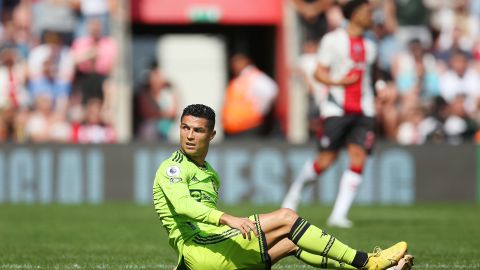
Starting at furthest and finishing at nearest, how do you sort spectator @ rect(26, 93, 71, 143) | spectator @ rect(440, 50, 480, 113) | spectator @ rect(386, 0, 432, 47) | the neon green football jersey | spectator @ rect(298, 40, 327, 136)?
spectator @ rect(386, 0, 432, 47)
spectator @ rect(440, 50, 480, 113)
spectator @ rect(298, 40, 327, 136)
spectator @ rect(26, 93, 71, 143)
the neon green football jersey

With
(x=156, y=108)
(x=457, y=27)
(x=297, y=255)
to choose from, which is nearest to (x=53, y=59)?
(x=156, y=108)

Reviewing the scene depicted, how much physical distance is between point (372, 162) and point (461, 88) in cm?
314

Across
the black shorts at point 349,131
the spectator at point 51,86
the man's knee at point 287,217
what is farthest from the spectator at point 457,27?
the man's knee at point 287,217

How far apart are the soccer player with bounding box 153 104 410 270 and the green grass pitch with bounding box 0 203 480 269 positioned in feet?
5.14

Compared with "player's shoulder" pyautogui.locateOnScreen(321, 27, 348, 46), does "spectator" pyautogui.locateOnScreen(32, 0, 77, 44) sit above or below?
above

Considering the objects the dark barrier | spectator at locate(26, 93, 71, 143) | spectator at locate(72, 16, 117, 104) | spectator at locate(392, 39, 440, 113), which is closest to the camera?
the dark barrier

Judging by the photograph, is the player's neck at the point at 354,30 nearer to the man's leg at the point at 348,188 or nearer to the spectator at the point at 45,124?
the man's leg at the point at 348,188

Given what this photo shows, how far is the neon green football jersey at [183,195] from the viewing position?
7.24 meters

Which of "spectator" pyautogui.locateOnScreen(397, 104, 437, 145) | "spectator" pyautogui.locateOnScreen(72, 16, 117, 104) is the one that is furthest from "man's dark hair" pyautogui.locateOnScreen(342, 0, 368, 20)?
"spectator" pyautogui.locateOnScreen(72, 16, 117, 104)

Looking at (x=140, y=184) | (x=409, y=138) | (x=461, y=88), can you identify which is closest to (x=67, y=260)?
(x=140, y=184)

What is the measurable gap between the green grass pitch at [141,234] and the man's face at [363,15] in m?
2.43

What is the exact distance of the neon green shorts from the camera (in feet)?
24.0

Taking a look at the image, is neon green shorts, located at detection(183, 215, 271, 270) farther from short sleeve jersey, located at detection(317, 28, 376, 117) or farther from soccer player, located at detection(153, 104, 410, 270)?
short sleeve jersey, located at detection(317, 28, 376, 117)

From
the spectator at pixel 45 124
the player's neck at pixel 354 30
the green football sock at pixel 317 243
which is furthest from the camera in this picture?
the spectator at pixel 45 124
